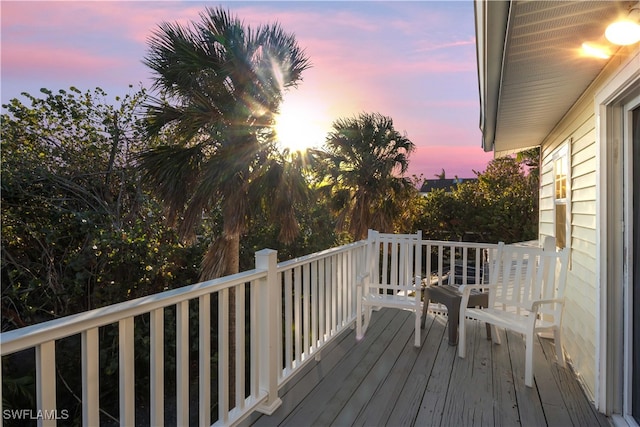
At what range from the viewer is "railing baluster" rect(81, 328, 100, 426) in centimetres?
123

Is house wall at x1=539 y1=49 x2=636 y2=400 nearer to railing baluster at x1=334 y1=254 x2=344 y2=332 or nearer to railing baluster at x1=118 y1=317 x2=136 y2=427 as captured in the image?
railing baluster at x1=334 y1=254 x2=344 y2=332

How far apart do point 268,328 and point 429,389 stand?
126 cm

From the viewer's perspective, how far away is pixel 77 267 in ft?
19.3

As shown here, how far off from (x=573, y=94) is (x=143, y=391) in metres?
6.73

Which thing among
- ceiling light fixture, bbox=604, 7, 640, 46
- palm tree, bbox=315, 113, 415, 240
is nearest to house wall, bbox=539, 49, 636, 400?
ceiling light fixture, bbox=604, 7, 640, 46

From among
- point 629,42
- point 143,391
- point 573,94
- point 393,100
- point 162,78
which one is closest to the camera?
point 629,42

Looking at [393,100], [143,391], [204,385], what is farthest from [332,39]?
[143,391]

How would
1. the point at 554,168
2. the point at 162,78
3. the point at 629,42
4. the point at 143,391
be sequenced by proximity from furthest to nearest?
the point at 143,391, the point at 162,78, the point at 554,168, the point at 629,42

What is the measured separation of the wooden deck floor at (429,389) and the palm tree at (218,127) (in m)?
2.43

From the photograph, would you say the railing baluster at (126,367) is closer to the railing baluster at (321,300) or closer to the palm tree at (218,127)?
the railing baluster at (321,300)

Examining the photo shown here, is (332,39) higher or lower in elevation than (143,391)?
→ higher

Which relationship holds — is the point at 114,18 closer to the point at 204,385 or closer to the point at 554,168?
the point at 204,385

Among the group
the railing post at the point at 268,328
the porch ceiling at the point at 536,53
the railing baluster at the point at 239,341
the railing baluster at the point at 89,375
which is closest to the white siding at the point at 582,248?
the porch ceiling at the point at 536,53

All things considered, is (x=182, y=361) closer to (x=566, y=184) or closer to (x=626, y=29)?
(x=626, y=29)
